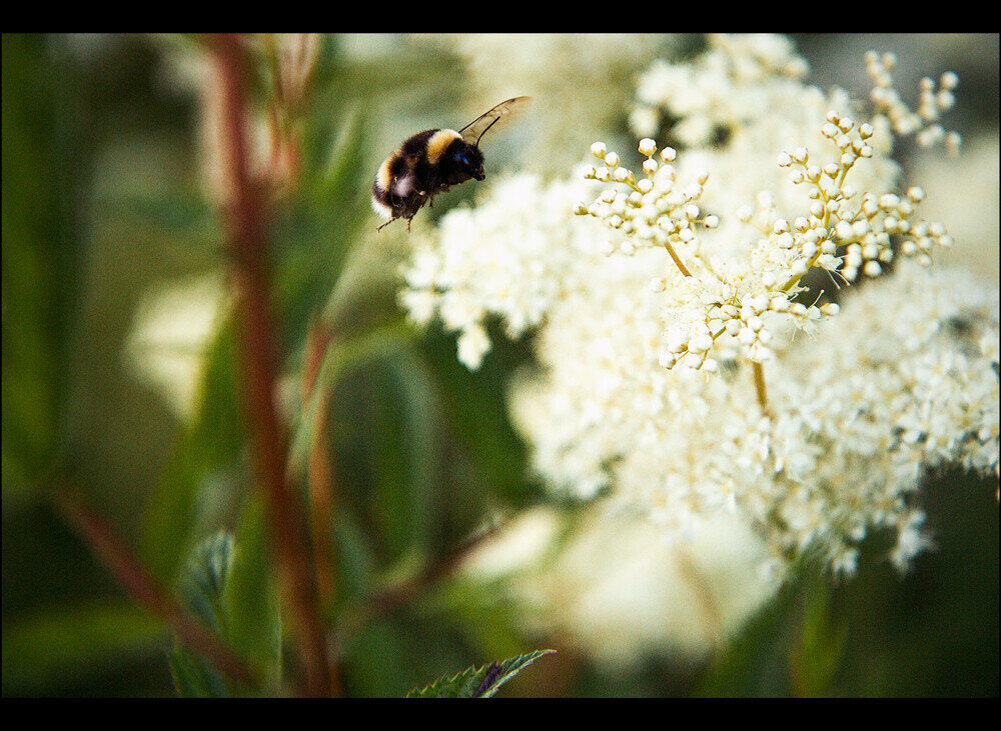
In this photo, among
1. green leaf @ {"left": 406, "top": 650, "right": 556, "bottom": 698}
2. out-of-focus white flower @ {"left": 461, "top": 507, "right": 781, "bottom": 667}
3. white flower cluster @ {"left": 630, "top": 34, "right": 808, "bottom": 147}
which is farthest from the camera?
out-of-focus white flower @ {"left": 461, "top": 507, "right": 781, "bottom": 667}

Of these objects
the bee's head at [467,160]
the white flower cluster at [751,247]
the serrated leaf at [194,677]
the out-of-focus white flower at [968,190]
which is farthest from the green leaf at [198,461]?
the out-of-focus white flower at [968,190]

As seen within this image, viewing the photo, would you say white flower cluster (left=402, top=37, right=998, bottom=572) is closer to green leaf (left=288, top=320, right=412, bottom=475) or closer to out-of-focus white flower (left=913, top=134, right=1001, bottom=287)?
green leaf (left=288, top=320, right=412, bottom=475)

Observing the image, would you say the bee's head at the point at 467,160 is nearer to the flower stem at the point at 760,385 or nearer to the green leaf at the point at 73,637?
the flower stem at the point at 760,385

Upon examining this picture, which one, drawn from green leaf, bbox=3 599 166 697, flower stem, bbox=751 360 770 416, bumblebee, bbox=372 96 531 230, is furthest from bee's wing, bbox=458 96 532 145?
green leaf, bbox=3 599 166 697

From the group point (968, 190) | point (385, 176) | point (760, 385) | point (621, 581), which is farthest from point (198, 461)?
point (968, 190)

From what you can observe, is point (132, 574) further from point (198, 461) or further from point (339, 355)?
point (339, 355)

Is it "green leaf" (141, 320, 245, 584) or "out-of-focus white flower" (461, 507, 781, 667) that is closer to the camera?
"green leaf" (141, 320, 245, 584)

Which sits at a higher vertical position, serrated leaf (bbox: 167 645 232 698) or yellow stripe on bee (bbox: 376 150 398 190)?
yellow stripe on bee (bbox: 376 150 398 190)
